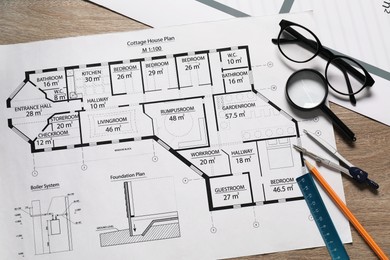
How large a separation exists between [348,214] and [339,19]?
330 millimetres

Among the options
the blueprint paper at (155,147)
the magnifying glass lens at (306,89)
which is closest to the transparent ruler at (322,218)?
the blueprint paper at (155,147)

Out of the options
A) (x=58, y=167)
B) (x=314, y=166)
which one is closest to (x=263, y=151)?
(x=314, y=166)

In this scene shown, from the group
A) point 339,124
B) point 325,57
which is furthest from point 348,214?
point 325,57

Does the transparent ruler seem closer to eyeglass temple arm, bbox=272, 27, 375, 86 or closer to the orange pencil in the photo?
the orange pencil

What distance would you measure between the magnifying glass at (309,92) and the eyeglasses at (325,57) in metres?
0.02

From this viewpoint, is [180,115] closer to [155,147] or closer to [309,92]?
[155,147]

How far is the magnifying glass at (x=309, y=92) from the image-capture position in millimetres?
867

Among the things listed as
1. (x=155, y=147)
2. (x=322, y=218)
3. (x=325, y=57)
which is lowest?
(x=322, y=218)

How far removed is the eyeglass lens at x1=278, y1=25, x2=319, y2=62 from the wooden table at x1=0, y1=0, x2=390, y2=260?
101mm

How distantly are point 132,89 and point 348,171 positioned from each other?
38 centimetres

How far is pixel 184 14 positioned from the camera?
0.89m

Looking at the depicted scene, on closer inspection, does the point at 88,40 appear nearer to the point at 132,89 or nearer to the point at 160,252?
the point at 132,89

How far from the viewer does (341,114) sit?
0.88 m

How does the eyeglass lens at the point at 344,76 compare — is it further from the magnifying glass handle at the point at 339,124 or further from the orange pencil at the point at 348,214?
the orange pencil at the point at 348,214
